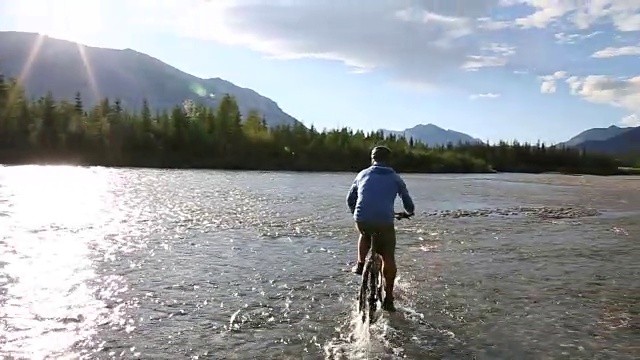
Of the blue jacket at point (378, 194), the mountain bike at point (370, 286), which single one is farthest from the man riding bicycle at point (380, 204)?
the mountain bike at point (370, 286)

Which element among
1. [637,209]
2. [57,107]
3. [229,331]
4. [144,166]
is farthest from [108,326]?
[57,107]

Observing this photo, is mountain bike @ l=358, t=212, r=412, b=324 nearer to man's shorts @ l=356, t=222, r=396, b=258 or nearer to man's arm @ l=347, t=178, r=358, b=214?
man's shorts @ l=356, t=222, r=396, b=258

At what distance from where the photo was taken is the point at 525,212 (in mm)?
36625

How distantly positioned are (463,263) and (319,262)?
4.46 meters

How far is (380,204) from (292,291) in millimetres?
3714

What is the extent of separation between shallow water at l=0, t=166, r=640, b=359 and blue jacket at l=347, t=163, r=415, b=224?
6.45ft

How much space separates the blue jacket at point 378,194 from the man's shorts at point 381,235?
0.10m

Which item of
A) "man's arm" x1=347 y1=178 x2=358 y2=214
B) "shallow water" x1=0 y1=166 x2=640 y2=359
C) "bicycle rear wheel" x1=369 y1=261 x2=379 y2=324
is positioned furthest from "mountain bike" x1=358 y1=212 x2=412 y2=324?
"man's arm" x1=347 y1=178 x2=358 y2=214

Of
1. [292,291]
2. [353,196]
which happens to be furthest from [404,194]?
[292,291]

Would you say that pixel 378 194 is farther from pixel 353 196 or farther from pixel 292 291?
pixel 292 291

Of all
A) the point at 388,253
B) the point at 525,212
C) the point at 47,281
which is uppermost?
the point at 388,253

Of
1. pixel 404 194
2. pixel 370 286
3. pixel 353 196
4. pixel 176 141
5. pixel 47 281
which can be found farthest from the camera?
pixel 176 141

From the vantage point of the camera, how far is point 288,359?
8.77 metres

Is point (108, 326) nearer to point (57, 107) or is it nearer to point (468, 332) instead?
point (468, 332)
